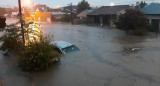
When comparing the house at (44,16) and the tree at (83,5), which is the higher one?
the tree at (83,5)

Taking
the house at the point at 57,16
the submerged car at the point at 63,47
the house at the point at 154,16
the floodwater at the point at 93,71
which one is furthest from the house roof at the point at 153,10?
the house at the point at 57,16

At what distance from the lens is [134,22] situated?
2558cm

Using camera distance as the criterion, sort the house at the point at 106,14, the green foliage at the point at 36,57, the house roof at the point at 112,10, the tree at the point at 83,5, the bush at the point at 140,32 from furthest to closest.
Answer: the tree at the point at 83,5, the house roof at the point at 112,10, the house at the point at 106,14, the bush at the point at 140,32, the green foliage at the point at 36,57

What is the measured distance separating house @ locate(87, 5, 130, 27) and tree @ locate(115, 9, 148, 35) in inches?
420

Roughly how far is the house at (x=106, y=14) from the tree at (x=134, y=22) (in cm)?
1067

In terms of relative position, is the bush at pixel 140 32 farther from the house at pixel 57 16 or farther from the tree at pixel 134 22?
the house at pixel 57 16

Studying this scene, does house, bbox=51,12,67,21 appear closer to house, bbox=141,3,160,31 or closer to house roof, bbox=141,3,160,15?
house roof, bbox=141,3,160,15

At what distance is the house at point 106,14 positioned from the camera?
124ft

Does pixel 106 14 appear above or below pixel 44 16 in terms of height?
below

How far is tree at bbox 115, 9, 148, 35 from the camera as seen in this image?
83.2 feet

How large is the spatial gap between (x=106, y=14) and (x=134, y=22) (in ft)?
48.8

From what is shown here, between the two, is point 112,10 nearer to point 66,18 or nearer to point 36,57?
point 66,18

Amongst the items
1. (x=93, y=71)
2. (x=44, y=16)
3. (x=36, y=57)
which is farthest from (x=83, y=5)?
(x=36, y=57)

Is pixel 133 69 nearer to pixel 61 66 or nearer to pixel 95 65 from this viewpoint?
pixel 95 65
